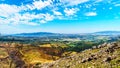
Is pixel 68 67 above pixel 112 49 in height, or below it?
below

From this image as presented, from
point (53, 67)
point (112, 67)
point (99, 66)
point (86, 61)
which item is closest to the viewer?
point (112, 67)

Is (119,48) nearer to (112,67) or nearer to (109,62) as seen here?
(109,62)

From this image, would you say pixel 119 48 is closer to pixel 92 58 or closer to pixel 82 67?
pixel 92 58

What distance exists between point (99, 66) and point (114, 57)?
9.15 m

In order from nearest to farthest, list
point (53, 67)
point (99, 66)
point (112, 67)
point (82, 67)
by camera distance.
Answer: point (112, 67), point (99, 66), point (82, 67), point (53, 67)

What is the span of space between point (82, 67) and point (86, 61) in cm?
992

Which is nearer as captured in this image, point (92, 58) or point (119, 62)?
point (119, 62)

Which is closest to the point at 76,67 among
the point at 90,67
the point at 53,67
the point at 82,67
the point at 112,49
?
the point at 82,67

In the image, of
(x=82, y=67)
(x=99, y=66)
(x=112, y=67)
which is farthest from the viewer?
(x=82, y=67)

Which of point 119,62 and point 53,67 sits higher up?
point 119,62

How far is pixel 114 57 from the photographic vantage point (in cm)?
9506

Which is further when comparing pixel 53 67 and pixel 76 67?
pixel 53 67

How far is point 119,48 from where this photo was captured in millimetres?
112188

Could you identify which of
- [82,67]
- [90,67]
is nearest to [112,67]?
[90,67]
